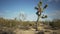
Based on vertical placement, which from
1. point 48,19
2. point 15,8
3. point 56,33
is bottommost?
point 56,33

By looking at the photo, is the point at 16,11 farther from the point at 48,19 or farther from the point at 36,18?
the point at 48,19

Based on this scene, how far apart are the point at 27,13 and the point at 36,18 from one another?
1.20 feet

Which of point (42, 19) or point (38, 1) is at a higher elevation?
point (38, 1)

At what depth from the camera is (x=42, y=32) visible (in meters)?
6.03

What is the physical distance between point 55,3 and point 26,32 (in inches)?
57.5

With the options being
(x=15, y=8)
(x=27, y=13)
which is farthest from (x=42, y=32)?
(x=15, y=8)

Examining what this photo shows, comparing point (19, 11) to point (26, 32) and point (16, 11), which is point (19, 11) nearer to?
point (16, 11)

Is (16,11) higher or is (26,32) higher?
(16,11)

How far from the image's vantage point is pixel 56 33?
6.07 meters

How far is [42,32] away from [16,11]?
1.17 meters

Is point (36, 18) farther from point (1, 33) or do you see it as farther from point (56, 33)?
point (1, 33)

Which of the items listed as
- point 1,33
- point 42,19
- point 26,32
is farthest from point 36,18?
point 1,33

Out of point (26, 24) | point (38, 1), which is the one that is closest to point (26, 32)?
point (26, 24)

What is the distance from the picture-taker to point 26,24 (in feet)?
20.5
